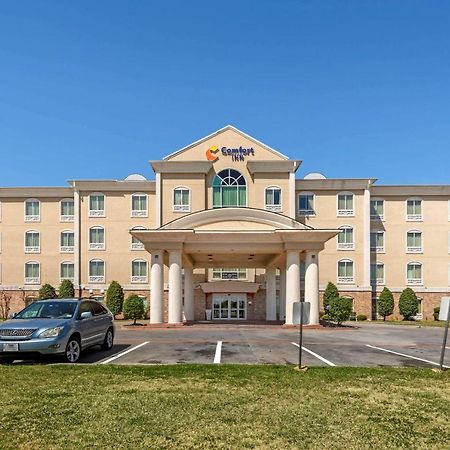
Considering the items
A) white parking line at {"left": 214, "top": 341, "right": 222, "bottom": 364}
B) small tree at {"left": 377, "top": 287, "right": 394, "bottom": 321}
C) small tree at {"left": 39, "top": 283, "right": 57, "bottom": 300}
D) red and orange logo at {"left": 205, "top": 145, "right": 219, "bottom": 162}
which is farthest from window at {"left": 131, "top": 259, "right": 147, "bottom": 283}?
white parking line at {"left": 214, "top": 341, "right": 222, "bottom": 364}

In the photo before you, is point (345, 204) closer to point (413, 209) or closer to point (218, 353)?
point (413, 209)

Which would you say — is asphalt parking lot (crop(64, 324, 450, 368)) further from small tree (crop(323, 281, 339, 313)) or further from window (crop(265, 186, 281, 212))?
window (crop(265, 186, 281, 212))

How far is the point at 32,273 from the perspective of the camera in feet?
138

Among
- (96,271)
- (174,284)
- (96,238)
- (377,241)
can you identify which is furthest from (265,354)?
(96,238)

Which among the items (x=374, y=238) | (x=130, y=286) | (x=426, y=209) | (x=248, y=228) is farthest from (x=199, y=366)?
(x=426, y=209)

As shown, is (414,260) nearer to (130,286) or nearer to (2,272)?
(130,286)

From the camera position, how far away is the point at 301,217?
40.8 meters

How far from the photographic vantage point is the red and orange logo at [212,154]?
39812 millimetres

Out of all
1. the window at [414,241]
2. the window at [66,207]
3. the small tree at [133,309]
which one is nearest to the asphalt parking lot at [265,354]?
the small tree at [133,309]

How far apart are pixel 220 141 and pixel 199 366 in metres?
31.5

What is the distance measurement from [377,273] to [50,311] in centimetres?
3459

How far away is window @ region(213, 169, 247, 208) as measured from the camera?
39.7m

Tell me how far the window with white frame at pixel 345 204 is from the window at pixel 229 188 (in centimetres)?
904

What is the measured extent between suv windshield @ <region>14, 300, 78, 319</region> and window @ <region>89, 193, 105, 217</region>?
30190mm
